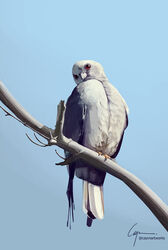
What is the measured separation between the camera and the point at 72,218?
2152 mm

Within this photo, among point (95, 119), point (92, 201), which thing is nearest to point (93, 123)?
point (95, 119)

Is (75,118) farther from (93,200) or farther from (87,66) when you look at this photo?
(93,200)

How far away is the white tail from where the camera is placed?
2.19 m

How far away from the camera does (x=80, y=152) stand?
1701 mm

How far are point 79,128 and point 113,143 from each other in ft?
0.63

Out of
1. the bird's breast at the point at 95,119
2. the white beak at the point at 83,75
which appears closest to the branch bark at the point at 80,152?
the bird's breast at the point at 95,119

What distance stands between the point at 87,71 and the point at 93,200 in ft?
2.26

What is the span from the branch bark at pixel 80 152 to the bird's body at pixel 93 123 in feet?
1.66

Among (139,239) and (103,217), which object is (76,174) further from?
(139,239)

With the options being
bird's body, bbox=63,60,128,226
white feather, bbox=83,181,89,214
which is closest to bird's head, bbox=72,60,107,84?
bird's body, bbox=63,60,128,226

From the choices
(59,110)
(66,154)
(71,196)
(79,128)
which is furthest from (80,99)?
(59,110)

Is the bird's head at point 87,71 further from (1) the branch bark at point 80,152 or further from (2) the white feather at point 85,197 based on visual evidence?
(1) the branch bark at point 80,152

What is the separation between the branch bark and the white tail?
50 centimetres

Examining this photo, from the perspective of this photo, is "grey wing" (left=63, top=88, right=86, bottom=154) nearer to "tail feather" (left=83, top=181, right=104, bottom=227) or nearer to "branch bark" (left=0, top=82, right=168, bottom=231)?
"tail feather" (left=83, top=181, right=104, bottom=227)
